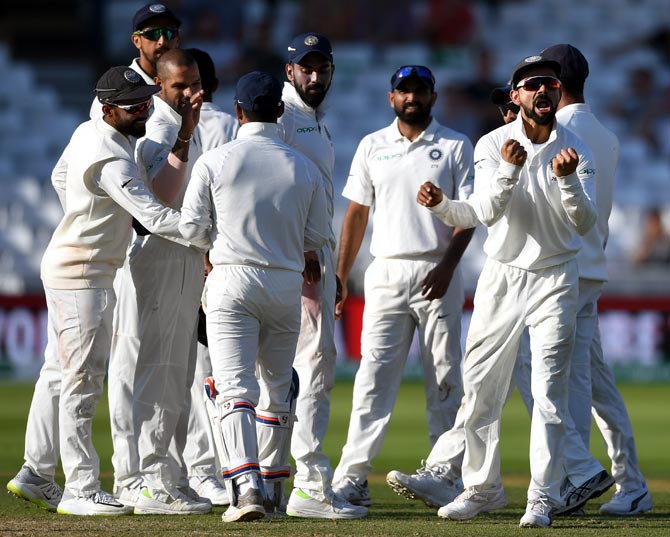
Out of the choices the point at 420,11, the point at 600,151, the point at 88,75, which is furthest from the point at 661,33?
the point at 600,151

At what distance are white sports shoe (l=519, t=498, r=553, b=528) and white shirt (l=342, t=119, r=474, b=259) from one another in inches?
67.0

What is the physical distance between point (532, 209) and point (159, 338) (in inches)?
73.7

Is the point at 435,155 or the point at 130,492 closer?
the point at 130,492

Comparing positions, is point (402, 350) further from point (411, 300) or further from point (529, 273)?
point (529, 273)

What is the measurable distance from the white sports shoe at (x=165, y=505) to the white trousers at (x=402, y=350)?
949mm

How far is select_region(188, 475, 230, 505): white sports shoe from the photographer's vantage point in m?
6.97

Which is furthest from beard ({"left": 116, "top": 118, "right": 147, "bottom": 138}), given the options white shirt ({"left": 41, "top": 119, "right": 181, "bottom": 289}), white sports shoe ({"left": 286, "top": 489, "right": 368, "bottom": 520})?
white sports shoe ({"left": 286, "top": 489, "right": 368, "bottom": 520})

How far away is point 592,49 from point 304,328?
15.2m

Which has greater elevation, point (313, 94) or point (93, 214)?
point (313, 94)

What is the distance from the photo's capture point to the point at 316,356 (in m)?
6.91

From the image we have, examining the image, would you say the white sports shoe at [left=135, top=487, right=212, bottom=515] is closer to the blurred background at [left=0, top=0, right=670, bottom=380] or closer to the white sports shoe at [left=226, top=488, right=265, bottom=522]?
the white sports shoe at [left=226, top=488, right=265, bottom=522]

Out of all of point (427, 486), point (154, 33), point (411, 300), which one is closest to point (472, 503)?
point (427, 486)

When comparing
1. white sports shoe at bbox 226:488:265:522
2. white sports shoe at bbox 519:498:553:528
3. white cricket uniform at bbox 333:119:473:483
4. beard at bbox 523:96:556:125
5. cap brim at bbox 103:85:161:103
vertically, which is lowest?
white sports shoe at bbox 519:498:553:528

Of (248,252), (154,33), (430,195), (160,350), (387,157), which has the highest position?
(154,33)
